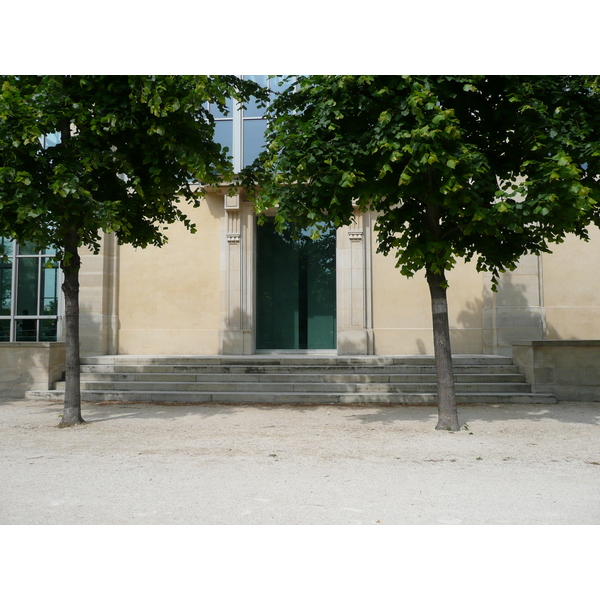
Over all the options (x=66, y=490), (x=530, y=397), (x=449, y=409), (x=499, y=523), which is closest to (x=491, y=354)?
(x=530, y=397)

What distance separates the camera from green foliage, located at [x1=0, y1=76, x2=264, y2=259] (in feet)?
22.4

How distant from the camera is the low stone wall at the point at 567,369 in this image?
1057cm

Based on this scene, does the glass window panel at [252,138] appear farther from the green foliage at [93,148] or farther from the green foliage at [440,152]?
the green foliage at [440,152]

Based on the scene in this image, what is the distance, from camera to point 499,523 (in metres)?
3.89

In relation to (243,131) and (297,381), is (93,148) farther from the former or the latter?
(243,131)

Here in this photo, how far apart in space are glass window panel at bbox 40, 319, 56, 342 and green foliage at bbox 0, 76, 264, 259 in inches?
311

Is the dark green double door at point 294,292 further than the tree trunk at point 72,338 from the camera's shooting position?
Yes

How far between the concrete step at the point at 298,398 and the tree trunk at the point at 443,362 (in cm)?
242

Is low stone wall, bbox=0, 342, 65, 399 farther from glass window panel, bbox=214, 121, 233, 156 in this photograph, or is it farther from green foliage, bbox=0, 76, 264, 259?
glass window panel, bbox=214, 121, 233, 156

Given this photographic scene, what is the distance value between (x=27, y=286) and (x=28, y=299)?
385mm

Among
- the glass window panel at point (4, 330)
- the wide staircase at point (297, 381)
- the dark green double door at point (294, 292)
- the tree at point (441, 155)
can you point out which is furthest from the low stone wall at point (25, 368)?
the tree at point (441, 155)

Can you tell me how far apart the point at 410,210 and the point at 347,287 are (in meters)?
6.68

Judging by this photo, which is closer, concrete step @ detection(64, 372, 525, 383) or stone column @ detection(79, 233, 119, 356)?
concrete step @ detection(64, 372, 525, 383)

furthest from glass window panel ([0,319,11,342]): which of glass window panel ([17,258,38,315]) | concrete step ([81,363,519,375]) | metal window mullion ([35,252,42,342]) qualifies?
concrete step ([81,363,519,375])
